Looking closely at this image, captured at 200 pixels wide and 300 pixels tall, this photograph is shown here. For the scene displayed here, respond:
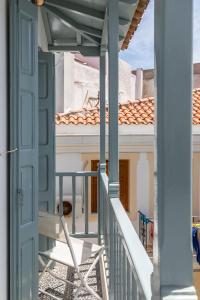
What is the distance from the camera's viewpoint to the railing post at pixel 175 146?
97cm

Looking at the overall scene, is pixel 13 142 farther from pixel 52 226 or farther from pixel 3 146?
pixel 52 226

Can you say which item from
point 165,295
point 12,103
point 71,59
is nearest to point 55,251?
point 12,103

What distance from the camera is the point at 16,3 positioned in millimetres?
2684

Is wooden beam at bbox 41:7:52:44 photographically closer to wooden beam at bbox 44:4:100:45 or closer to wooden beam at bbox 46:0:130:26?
wooden beam at bbox 44:4:100:45

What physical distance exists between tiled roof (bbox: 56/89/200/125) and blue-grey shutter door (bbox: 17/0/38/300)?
8319 millimetres

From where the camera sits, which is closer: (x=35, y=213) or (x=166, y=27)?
(x=166, y=27)

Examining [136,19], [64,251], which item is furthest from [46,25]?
[64,251]

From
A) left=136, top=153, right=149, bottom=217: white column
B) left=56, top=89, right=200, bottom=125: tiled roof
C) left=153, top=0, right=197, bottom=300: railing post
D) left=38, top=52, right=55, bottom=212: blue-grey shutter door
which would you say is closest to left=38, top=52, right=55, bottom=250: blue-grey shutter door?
left=38, top=52, right=55, bottom=212: blue-grey shutter door

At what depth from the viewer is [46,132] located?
172 inches

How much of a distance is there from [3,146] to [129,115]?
9.38 m

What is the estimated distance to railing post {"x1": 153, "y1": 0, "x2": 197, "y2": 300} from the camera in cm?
97

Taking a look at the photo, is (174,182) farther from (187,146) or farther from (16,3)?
(16,3)

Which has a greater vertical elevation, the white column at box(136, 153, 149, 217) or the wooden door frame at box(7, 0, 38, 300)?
the wooden door frame at box(7, 0, 38, 300)

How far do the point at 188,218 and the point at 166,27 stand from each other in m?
0.46
